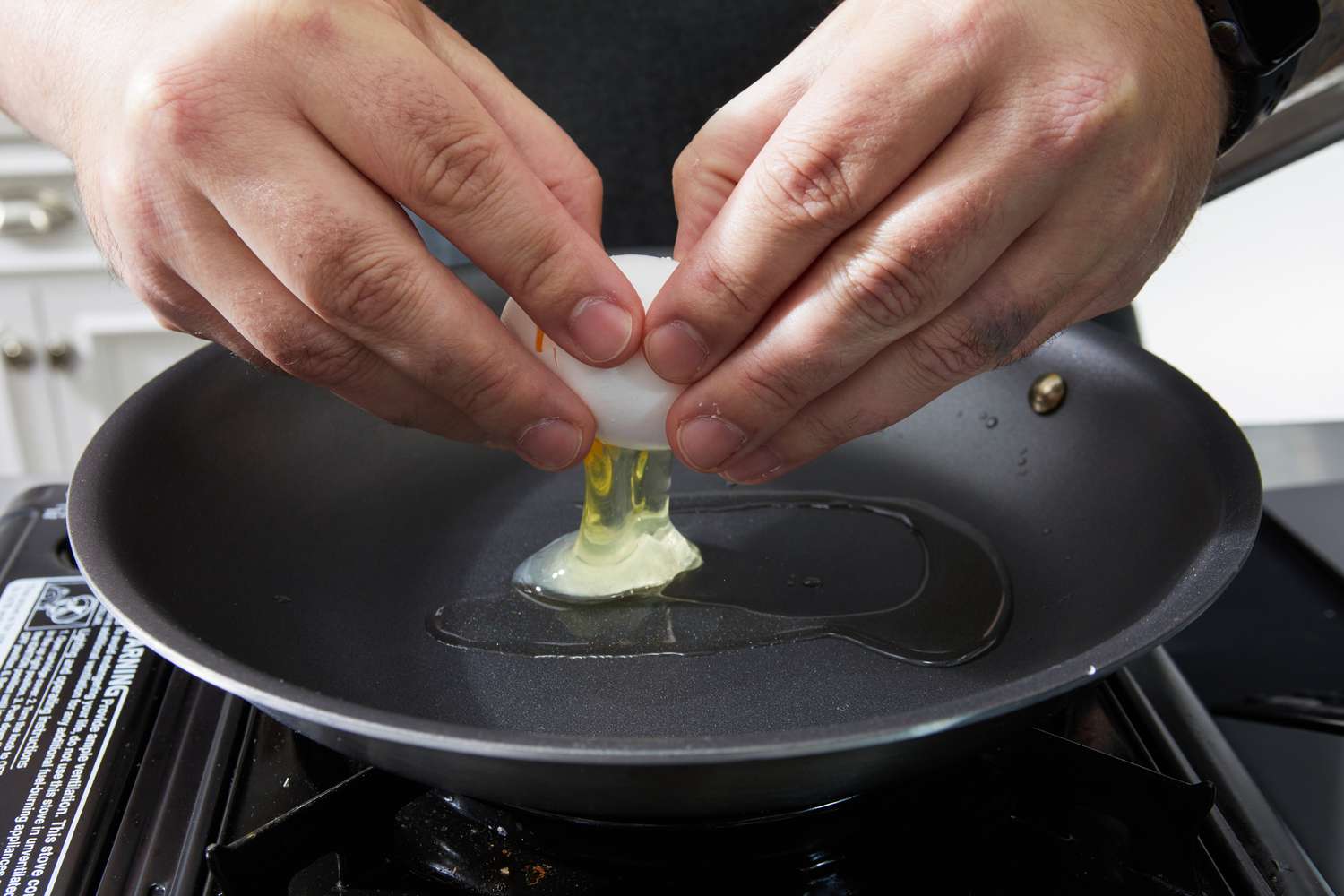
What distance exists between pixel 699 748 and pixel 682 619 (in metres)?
0.26

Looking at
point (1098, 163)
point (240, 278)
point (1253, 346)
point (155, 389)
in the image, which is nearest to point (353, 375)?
point (240, 278)

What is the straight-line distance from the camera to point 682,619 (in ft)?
2.03

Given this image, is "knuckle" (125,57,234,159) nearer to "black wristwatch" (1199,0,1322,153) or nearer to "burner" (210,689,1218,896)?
"burner" (210,689,1218,896)

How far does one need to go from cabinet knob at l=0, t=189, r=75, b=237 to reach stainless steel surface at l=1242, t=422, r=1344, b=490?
1.37 meters

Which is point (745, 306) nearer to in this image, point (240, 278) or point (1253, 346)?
point (240, 278)

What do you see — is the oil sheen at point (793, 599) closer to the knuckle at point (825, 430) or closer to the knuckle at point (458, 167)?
the knuckle at point (825, 430)

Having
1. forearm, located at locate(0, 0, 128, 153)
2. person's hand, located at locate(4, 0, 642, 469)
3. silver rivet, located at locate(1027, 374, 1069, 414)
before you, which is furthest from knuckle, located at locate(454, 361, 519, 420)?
silver rivet, located at locate(1027, 374, 1069, 414)

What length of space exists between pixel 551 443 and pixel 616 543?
0.39 ft

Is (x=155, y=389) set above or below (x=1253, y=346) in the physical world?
above

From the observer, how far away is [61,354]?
1479 mm

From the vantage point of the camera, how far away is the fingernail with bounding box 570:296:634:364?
1.70ft

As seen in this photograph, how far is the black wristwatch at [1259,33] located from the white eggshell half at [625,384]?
31 cm

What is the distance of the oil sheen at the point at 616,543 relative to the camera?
2.15 ft

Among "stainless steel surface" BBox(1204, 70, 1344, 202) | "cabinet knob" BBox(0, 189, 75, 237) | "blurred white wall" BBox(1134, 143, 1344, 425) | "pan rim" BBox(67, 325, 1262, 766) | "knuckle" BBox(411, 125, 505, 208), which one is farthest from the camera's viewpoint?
"blurred white wall" BBox(1134, 143, 1344, 425)
